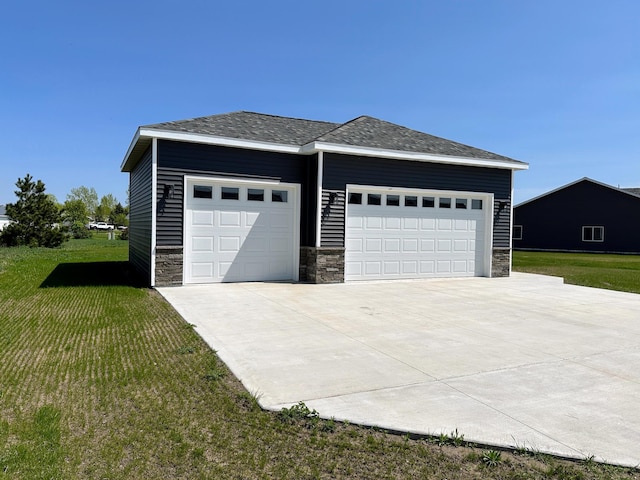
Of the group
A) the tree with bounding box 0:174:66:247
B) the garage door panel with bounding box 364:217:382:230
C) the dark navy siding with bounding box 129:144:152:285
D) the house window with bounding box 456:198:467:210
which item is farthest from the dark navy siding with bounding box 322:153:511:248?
the tree with bounding box 0:174:66:247

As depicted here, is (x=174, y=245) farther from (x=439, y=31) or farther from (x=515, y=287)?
(x=439, y=31)

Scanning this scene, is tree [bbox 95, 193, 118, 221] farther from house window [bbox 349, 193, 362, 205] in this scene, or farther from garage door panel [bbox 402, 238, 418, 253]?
garage door panel [bbox 402, 238, 418, 253]

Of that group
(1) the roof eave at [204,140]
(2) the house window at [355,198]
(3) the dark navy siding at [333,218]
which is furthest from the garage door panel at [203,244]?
(2) the house window at [355,198]

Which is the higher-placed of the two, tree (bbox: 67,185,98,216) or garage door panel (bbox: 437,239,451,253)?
tree (bbox: 67,185,98,216)

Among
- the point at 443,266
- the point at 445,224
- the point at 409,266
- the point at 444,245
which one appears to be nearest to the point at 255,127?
the point at 409,266

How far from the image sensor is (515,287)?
35.9 feet

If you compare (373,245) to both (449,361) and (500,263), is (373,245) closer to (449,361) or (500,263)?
(500,263)

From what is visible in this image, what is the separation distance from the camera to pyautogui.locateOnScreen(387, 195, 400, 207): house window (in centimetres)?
1191

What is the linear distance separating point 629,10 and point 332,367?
10.2 metres

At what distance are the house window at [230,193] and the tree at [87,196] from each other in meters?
70.2

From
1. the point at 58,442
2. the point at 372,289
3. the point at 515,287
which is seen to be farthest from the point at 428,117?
the point at 58,442

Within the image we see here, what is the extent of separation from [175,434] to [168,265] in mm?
7454

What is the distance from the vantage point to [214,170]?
10219mm

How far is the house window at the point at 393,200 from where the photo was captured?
39.1ft
